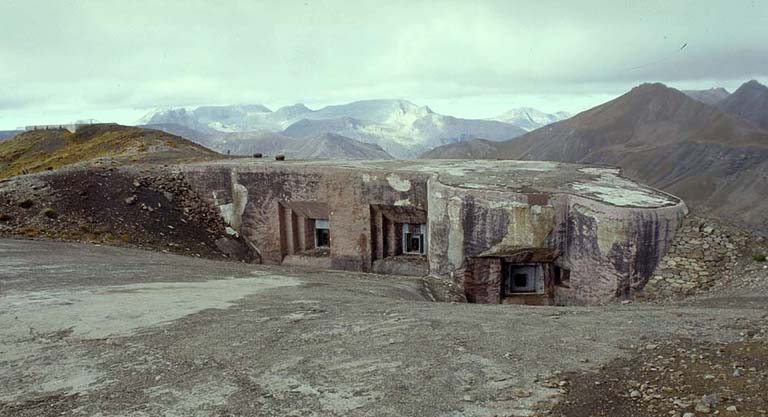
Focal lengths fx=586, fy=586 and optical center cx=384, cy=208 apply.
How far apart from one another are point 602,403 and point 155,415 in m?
3.03

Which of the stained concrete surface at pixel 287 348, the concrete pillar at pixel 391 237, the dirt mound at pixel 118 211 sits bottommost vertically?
the concrete pillar at pixel 391 237

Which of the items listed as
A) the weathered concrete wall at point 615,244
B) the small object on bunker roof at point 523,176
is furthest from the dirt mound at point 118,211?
the weathered concrete wall at point 615,244

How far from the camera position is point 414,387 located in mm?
4344

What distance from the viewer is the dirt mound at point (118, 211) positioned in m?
12.3

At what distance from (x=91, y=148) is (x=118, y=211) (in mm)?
13034

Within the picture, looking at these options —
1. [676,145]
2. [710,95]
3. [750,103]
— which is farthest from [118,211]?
[710,95]

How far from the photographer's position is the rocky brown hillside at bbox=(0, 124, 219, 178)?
20172 mm

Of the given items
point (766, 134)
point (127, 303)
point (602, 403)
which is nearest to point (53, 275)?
point (127, 303)

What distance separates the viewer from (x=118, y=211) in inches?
531

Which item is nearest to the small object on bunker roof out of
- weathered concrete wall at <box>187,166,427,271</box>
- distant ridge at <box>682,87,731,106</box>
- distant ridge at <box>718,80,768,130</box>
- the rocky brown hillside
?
weathered concrete wall at <box>187,166,427,271</box>

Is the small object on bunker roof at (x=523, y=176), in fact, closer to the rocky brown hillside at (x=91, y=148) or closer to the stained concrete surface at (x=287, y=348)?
the rocky brown hillside at (x=91, y=148)

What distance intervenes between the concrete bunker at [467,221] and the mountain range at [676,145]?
67.9 feet

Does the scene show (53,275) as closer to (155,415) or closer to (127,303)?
(127,303)

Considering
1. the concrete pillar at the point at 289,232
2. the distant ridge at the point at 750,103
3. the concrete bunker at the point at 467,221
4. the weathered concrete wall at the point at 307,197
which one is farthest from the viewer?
the distant ridge at the point at 750,103
